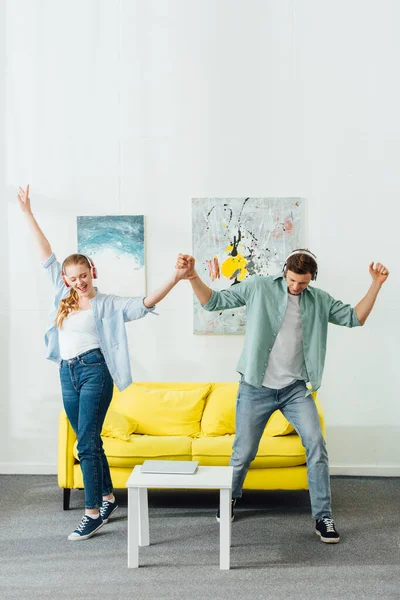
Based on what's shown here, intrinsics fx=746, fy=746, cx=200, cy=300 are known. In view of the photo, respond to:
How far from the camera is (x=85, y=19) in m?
5.34

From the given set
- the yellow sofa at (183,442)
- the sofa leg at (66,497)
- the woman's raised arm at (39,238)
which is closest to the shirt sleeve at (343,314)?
the yellow sofa at (183,442)

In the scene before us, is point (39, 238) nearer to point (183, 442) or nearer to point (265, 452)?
point (183, 442)

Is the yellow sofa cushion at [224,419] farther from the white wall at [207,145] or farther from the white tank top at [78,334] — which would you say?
the white tank top at [78,334]

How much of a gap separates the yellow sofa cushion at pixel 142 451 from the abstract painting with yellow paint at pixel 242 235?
4.39 ft

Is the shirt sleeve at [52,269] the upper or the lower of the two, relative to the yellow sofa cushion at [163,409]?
upper

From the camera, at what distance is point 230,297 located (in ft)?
13.2

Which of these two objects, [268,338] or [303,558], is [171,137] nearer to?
[268,338]

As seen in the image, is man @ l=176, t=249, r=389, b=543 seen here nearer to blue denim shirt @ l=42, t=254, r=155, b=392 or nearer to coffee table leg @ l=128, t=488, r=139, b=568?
blue denim shirt @ l=42, t=254, r=155, b=392

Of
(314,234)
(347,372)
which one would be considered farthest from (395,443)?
(314,234)

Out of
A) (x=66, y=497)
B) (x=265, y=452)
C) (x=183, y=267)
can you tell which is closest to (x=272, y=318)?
(x=183, y=267)

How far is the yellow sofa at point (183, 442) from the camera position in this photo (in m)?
4.33

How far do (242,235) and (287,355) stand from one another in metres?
1.54

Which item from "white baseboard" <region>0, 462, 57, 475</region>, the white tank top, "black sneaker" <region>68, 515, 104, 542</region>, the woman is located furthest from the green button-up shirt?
Answer: "white baseboard" <region>0, 462, 57, 475</region>

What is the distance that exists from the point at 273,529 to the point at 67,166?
2.90 metres
